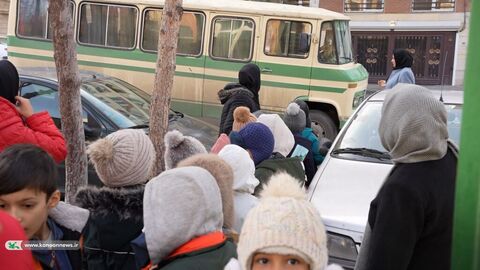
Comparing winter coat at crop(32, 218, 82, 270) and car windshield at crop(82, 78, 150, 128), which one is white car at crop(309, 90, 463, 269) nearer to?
winter coat at crop(32, 218, 82, 270)

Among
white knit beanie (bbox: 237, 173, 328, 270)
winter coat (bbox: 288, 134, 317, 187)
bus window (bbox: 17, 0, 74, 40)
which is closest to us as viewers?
white knit beanie (bbox: 237, 173, 328, 270)

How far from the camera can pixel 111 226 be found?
2.29m

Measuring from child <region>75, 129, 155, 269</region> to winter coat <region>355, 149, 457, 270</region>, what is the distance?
1.06 metres

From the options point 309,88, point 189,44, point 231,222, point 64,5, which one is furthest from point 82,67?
point 231,222

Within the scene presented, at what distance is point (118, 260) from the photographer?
2297mm

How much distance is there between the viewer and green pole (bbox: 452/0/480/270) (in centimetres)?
101

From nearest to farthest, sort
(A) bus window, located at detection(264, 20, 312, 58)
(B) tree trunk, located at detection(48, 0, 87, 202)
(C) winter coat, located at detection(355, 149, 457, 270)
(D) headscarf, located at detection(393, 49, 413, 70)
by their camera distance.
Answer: (C) winter coat, located at detection(355, 149, 457, 270) < (B) tree trunk, located at detection(48, 0, 87, 202) < (D) headscarf, located at detection(393, 49, 413, 70) < (A) bus window, located at detection(264, 20, 312, 58)

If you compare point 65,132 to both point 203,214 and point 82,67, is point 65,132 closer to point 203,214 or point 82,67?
point 203,214

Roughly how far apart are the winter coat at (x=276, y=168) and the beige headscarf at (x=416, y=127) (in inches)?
58.3

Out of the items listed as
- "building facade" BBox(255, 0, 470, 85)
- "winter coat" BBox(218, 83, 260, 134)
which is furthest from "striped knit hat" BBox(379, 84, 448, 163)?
"building facade" BBox(255, 0, 470, 85)

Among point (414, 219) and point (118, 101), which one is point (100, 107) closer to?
point (118, 101)

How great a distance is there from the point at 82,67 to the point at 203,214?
9.43 meters

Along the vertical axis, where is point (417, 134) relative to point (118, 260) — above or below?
above

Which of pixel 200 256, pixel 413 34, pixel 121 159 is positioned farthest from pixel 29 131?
pixel 413 34
